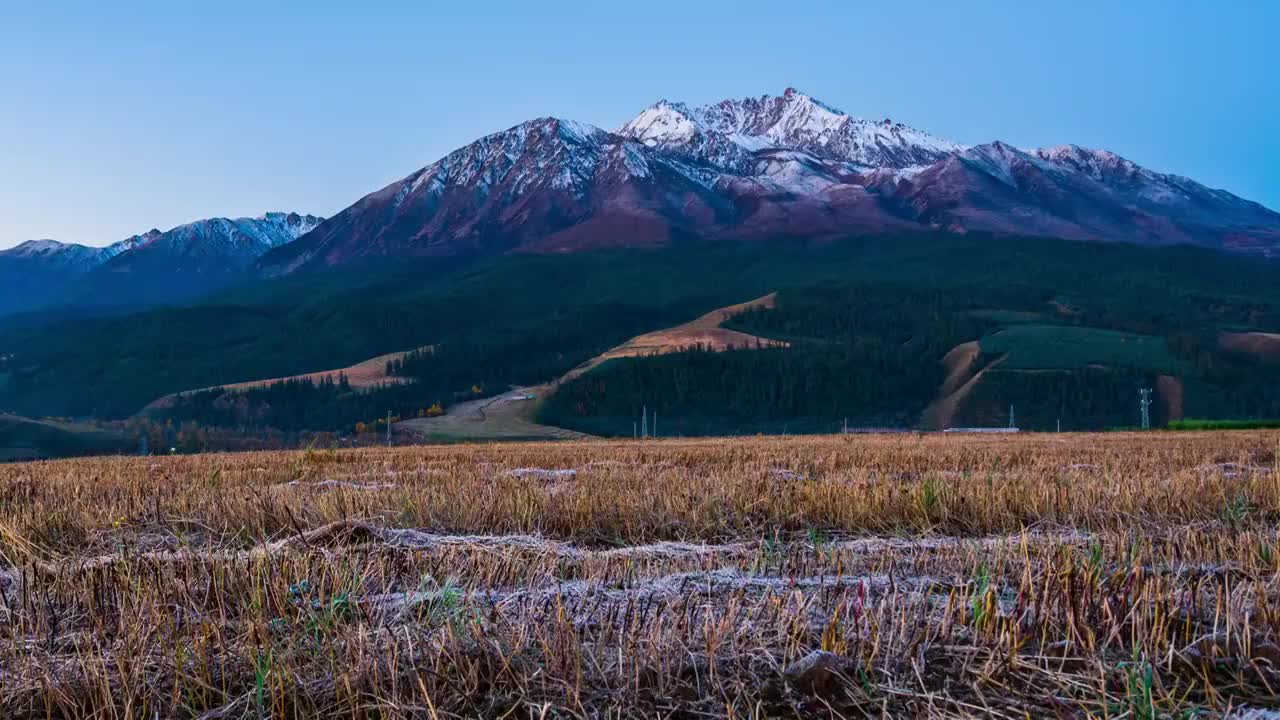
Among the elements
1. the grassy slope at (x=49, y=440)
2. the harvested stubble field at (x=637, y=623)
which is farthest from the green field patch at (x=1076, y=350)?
the harvested stubble field at (x=637, y=623)

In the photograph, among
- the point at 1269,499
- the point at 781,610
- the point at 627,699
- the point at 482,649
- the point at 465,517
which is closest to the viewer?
the point at 627,699

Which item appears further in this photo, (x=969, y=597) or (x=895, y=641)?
(x=969, y=597)

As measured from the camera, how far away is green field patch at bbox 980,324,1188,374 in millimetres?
168375

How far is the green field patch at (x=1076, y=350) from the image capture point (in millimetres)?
168375

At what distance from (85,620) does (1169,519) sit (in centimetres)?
760

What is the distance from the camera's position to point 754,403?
178 m

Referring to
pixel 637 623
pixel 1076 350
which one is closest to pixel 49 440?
pixel 637 623

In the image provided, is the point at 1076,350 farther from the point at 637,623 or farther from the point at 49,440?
the point at 637,623

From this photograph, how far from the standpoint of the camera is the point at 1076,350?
180125 mm

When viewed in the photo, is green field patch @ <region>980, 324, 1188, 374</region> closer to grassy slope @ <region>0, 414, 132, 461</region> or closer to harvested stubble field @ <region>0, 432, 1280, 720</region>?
grassy slope @ <region>0, 414, 132, 461</region>

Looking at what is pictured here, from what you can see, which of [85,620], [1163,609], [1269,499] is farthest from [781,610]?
[1269,499]

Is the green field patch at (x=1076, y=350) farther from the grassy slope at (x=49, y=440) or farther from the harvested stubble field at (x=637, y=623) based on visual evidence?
the harvested stubble field at (x=637, y=623)

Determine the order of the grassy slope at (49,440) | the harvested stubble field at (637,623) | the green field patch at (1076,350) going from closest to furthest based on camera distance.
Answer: the harvested stubble field at (637,623), the grassy slope at (49,440), the green field patch at (1076,350)

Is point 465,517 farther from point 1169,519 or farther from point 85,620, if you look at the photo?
point 1169,519
